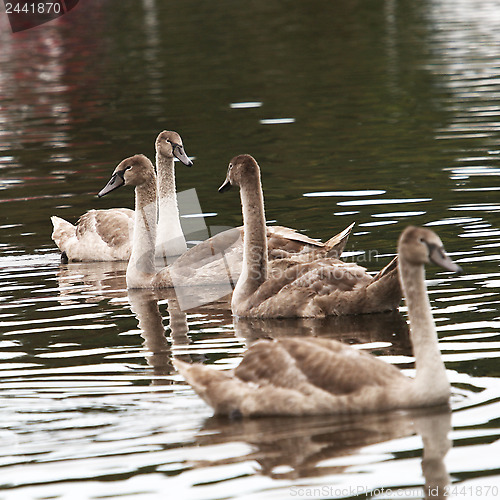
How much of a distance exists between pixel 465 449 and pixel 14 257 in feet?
34.4

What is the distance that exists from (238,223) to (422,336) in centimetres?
955

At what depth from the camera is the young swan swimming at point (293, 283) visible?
13.2 m

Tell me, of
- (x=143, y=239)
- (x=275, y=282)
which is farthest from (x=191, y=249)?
(x=275, y=282)

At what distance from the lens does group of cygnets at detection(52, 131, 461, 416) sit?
381 inches

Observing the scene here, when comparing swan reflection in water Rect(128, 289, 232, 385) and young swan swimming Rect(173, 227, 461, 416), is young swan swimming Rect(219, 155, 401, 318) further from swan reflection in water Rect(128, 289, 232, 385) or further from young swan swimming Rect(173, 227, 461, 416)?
young swan swimming Rect(173, 227, 461, 416)

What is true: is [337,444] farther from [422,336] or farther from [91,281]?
[91,281]

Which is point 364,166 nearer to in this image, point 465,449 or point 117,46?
point 465,449

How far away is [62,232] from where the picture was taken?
18.9 metres

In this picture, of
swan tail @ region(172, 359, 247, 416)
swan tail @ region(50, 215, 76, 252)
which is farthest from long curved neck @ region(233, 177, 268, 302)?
swan tail @ region(50, 215, 76, 252)

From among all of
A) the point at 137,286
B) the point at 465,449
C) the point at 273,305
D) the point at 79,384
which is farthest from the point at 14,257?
the point at 465,449

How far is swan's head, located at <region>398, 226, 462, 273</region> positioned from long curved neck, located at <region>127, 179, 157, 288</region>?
6823 mm

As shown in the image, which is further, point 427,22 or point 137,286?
point 427,22

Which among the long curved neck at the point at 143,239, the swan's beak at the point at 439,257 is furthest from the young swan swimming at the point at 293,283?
the swan's beak at the point at 439,257

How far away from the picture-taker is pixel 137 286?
16.3 metres
